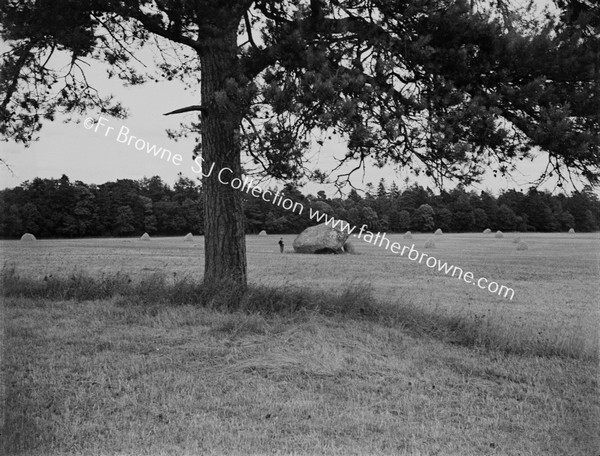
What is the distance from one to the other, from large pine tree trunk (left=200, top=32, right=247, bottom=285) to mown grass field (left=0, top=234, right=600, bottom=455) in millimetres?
992

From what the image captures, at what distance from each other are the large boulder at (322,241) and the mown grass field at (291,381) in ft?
45.6

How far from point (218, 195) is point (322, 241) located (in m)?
14.5

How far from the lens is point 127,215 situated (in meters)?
20.8

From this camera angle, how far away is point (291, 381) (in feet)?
16.1

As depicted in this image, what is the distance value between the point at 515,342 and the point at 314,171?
342 centimetres

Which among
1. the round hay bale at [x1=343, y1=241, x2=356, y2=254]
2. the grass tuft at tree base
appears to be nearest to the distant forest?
the round hay bale at [x1=343, y1=241, x2=356, y2=254]

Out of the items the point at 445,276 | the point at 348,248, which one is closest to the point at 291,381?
the point at 445,276

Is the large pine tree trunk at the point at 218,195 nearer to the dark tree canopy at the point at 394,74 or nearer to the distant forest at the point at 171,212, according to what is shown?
the dark tree canopy at the point at 394,74

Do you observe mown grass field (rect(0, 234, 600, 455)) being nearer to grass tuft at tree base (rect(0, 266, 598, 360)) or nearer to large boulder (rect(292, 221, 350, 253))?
grass tuft at tree base (rect(0, 266, 598, 360))

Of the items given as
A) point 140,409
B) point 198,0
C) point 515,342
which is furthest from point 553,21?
point 140,409

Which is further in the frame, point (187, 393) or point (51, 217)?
point (51, 217)

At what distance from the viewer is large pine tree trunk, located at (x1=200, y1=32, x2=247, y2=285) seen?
26.5 ft

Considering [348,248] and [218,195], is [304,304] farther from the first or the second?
[348,248]

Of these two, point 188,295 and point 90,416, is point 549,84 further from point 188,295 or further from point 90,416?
point 90,416
